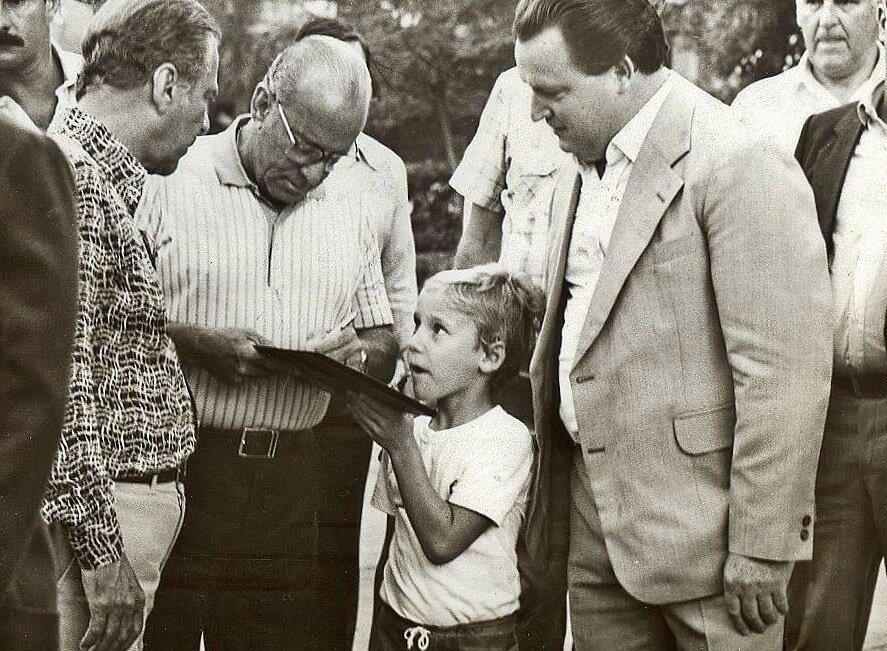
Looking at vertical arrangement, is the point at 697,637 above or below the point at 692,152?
below

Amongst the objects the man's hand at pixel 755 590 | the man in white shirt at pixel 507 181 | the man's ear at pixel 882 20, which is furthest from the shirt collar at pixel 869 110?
the man's hand at pixel 755 590

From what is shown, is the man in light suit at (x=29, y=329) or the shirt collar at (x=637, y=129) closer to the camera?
the man in light suit at (x=29, y=329)

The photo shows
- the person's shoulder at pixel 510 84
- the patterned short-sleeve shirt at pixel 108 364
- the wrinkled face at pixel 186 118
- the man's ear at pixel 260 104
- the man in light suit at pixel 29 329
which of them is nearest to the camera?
the man in light suit at pixel 29 329

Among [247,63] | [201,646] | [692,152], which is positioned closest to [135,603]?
[201,646]

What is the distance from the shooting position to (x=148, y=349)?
2840mm

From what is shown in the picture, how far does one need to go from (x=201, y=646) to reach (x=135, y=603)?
1.73 feet

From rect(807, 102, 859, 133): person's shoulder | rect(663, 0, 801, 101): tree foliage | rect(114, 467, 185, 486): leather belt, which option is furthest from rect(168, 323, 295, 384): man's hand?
rect(807, 102, 859, 133): person's shoulder

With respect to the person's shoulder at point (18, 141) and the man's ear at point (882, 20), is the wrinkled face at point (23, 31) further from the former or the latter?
the man's ear at point (882, 20)

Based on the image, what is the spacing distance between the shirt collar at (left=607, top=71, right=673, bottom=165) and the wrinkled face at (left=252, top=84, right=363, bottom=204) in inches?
29.8

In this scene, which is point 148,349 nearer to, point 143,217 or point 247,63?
point 143,217

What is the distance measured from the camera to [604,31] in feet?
9.41

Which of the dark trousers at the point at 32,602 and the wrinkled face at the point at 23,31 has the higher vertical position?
the wrinkled face at the point at 23,31

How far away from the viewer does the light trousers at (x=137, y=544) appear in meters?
2.71

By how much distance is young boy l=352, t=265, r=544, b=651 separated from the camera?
3.16 metres
